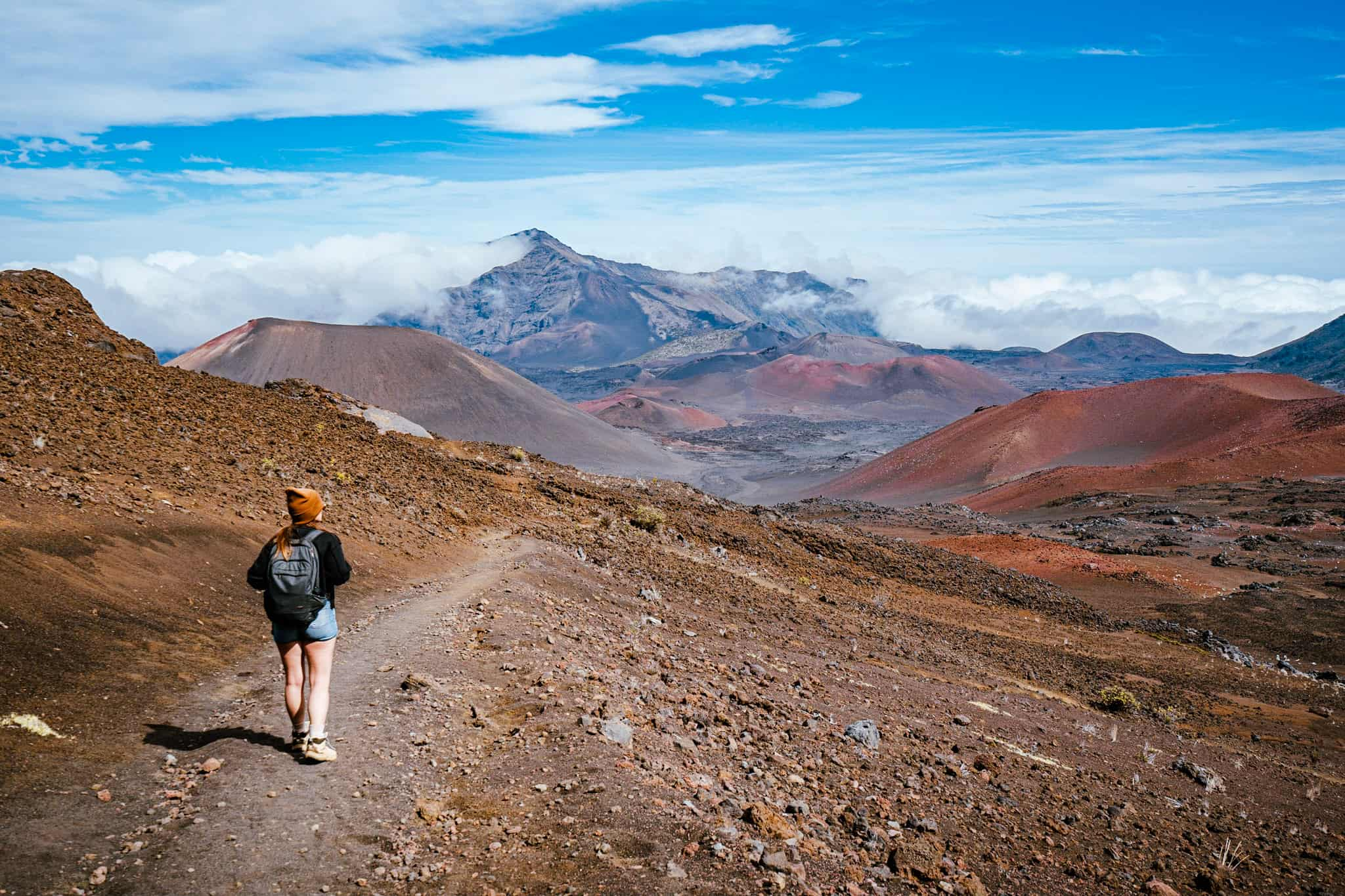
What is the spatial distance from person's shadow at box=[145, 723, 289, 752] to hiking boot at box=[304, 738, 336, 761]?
231mm

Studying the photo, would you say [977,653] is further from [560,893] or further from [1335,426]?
[1335,426]

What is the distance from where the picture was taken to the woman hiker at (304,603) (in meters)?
4.63

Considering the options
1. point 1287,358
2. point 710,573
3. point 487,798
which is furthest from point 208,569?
point 1287,358

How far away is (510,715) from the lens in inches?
228

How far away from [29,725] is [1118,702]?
1268 cm

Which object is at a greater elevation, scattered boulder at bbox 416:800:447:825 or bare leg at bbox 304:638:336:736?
bare leg at bbox 304:638:336:736

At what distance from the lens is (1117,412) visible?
6156 cm

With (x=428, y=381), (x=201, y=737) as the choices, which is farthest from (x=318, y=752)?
(x=428, y=381)

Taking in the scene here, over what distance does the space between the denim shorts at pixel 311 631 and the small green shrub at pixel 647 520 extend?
1141 cm

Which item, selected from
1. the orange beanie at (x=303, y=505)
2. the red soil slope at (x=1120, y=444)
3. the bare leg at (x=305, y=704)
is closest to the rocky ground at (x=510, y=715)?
the bare leg at (x=305, y=704)

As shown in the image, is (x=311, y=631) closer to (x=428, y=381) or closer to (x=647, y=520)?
(x=647, y=520)

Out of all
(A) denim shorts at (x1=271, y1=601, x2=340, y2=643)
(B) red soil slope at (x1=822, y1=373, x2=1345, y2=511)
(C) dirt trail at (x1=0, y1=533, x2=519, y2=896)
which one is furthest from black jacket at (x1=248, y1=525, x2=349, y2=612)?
(B) red soil slope at (x1=822, y1=373, x2=1345, y2=511)

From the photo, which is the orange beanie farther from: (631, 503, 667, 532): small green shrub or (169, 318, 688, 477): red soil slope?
(169, 318, 688, 477): red soil slope

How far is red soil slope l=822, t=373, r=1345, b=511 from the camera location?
144 feet
